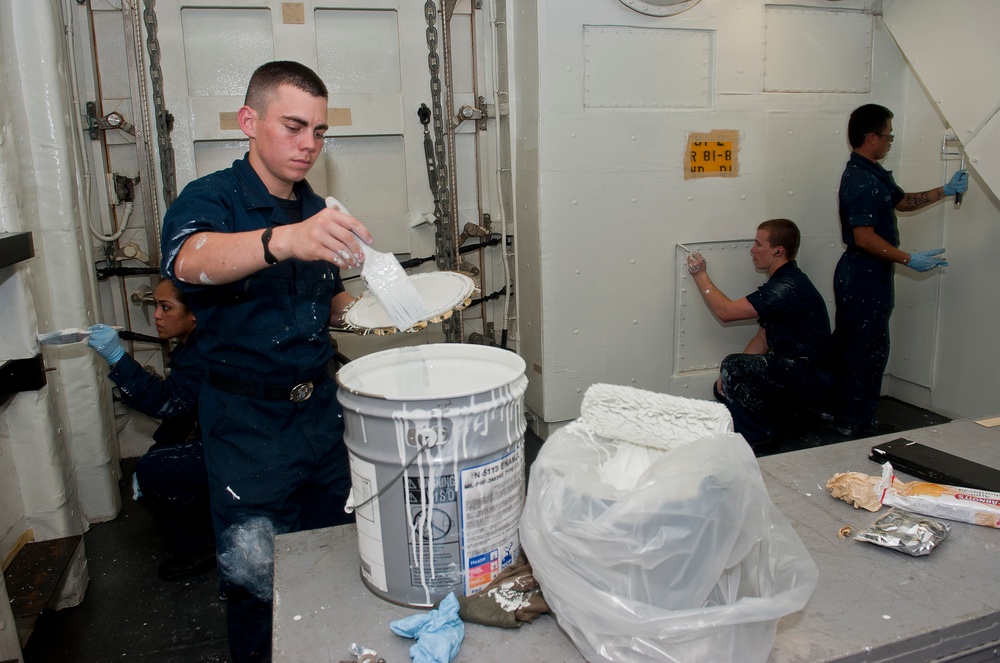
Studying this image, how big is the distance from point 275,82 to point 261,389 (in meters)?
0.83

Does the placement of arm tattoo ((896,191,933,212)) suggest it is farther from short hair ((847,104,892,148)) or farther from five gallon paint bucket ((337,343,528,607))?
five gallon paint bucket ((337,343,528,607))

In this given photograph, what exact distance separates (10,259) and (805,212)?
3730mm

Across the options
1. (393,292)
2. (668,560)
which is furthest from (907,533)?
(393,292)

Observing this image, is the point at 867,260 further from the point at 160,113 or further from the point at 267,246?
the point at 160,113

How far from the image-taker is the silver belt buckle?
181 cm

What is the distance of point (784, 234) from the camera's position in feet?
11.2

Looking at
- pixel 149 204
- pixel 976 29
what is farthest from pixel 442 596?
pixel 976 29

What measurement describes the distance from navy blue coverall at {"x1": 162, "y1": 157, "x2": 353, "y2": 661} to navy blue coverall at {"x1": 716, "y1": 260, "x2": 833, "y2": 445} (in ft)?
7.91

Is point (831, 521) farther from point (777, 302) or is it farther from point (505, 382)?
point (777, 302)


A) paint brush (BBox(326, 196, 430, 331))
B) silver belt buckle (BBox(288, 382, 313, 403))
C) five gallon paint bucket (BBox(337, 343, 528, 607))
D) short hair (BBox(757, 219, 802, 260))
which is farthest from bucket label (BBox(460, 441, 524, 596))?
short hair (BBox(757, 219, 802, 260))

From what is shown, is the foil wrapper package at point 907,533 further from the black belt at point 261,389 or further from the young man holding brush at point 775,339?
the young man holding brush at point 775,339

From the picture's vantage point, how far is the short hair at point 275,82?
5.83 feet

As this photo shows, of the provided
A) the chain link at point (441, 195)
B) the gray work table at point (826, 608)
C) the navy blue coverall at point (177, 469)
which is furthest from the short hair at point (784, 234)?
the navy blue coverall at point (177, 469)

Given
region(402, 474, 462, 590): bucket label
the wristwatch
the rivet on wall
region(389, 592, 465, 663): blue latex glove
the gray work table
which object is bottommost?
the gray work table
